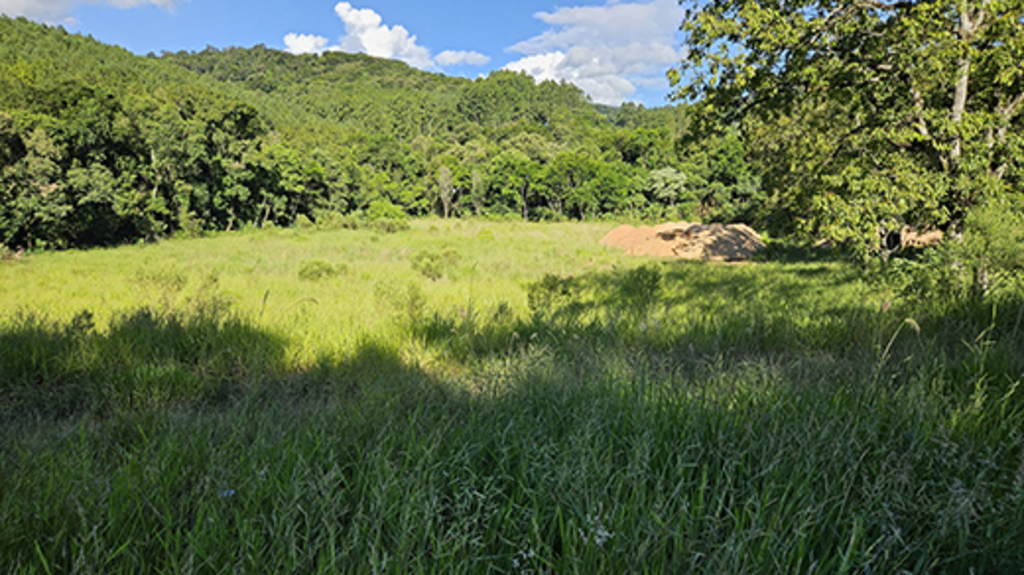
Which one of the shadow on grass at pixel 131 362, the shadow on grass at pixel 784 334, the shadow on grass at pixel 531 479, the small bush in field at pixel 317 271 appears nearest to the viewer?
the shadow on grass at pixel 531 479

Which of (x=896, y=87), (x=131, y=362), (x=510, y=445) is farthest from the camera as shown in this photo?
(x=896, y=87)

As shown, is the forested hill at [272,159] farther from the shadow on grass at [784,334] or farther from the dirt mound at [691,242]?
the dirt mound at [691,242]

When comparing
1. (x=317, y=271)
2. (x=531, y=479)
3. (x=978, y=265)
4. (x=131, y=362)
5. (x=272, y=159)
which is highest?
(x=272, y=159)

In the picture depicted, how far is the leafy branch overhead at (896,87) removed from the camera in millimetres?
7410

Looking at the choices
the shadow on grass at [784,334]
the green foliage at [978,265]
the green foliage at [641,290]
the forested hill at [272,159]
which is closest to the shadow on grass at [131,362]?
the shadow on grass at [784,334]

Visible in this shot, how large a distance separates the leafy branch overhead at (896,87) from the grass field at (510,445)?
245cm

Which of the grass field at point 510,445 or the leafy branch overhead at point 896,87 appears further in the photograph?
the leafy branch overhead at point 896,87

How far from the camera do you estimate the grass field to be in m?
1.64

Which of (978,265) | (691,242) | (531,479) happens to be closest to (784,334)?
(978,265)

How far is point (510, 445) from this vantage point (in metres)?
2.41

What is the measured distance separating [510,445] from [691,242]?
2755 centimetres

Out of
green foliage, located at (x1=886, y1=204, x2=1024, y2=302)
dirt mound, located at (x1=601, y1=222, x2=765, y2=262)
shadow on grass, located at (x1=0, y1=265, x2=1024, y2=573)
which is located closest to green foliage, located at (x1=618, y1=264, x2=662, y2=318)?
green foliage, located at (x1=886, y1=204, x2=1024, y2=302)

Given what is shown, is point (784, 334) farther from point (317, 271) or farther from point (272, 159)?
point (272, 159)

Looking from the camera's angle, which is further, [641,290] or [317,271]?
[317,271]
